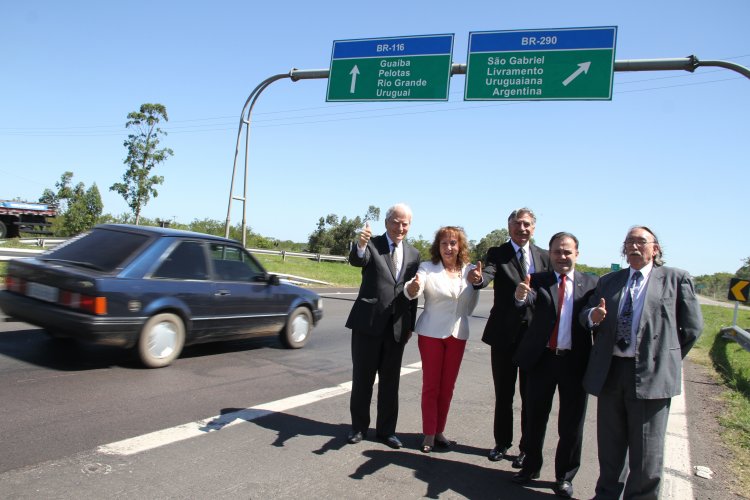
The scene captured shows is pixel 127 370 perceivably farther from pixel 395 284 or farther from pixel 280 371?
pixel 395 284

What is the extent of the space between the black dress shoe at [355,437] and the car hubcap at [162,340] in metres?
2.83

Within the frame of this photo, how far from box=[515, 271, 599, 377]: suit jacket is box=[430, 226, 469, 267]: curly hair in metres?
0.68

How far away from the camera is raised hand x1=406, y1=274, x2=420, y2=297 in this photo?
4398 millimetres

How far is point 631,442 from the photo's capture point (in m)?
3.53

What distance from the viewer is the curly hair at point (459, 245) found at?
4.63 meters

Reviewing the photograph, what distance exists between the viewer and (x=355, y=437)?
4535 mm

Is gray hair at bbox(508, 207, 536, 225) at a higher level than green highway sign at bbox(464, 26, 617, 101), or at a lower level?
lower

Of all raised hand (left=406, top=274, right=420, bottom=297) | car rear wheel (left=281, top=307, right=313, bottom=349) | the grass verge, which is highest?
raised hand (left=406, top=274, right=420, bottom=297)

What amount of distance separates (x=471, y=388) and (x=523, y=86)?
22.7 feet

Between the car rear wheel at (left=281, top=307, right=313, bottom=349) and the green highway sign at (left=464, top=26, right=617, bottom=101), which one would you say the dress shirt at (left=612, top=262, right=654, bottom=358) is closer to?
the car rear wheel at (left=281, top=307, right=313, bottom=349)

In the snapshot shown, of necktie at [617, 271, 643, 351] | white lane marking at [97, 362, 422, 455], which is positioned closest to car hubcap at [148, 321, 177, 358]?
white lane marking at [97, 362, 422, 455]

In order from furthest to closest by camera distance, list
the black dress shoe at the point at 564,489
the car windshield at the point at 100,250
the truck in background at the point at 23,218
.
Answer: the truck in background at the point at 23,218
the car windshield at the point at 100,250
the black dress shoe at the point at 564,489

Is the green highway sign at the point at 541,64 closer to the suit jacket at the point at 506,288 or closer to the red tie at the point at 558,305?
the suit jacket at the point at 506,288

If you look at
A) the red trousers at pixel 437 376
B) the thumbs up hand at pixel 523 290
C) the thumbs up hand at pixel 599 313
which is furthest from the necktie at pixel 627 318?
the red trousers at pixel 437 376
